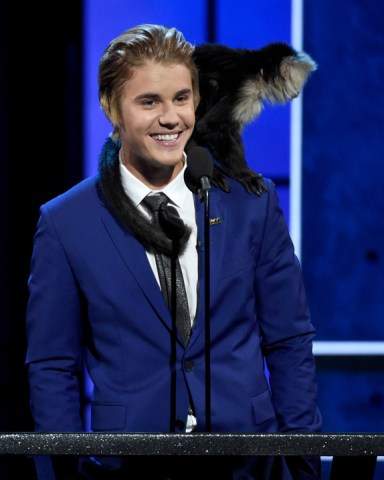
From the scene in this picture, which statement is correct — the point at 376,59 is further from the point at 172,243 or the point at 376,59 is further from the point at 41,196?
the point at 172,243

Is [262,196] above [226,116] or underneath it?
underneath

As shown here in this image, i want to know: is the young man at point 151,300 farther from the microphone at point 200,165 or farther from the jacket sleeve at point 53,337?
the microphone at point 200,165

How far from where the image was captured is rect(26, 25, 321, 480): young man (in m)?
1.78

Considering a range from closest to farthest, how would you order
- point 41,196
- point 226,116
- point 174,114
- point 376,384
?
1. point 174,114
2. point 226,116
3. point 41,196
4. point 376,384

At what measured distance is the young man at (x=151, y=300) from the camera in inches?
70.0

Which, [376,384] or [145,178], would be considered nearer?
[145,178]

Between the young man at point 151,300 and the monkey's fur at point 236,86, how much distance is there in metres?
0.20

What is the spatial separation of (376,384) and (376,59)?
3.75 feet

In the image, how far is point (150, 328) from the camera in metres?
1.78

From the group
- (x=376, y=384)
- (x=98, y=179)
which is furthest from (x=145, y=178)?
(x=376, y=384)

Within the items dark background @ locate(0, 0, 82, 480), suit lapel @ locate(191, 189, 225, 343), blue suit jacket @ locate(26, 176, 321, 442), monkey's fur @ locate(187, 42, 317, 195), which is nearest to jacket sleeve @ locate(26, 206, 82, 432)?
blue suit jacket @ locate(26, 176, 321, 442)

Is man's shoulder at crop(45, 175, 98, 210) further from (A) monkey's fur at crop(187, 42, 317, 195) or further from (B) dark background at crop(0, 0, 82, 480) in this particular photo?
(B) dark background at crop(0, 0, 82, 480)

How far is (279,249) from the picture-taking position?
6.22ft

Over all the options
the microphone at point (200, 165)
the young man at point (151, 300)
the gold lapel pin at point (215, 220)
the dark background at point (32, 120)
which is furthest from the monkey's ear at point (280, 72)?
the dark background at point (32, 120)
